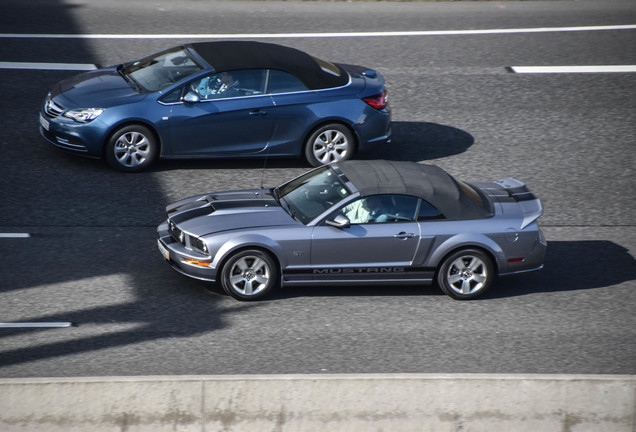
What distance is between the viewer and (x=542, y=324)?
898 cm

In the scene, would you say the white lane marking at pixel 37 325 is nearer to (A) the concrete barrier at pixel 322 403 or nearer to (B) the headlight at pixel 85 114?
(A) the concrete barrier at pixel 322 403

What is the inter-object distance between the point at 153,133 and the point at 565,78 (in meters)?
7.86

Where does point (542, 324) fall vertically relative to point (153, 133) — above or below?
below

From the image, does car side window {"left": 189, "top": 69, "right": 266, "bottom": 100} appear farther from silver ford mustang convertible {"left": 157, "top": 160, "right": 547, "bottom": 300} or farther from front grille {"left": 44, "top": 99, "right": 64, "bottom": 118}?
silver ford mustang convertible {"left": 157, "top": 160, "right": 547, "bottom": 300}

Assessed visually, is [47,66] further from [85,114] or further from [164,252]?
[164,252]

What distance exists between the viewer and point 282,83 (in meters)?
12.2

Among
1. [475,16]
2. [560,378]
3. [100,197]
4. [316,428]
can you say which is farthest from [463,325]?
[475,16]

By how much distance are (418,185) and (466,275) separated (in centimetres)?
111

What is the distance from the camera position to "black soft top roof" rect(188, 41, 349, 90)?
12.2m

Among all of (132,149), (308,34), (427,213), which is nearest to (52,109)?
(132,149)

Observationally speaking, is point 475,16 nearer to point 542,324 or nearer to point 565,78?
point 565,78

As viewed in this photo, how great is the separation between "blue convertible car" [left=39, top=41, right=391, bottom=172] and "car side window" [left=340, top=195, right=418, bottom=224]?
10.9 ft

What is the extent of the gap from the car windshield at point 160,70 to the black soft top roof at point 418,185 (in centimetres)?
349

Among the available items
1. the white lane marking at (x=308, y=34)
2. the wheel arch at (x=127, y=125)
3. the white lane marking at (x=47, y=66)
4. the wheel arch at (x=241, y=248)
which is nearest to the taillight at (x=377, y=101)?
the wheel arch at (x=127, y=125)
